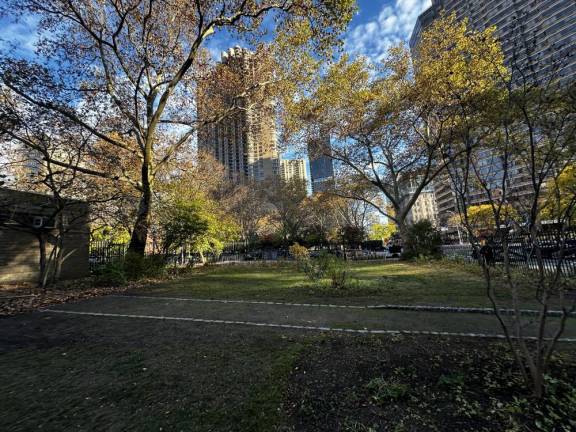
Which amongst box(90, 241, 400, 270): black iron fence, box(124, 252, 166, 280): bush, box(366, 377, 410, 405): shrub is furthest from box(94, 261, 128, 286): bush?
box(366, 377, 410, 405): shrub

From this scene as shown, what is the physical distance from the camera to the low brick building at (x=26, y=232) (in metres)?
9.48

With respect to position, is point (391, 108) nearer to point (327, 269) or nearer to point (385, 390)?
point (327, 269)

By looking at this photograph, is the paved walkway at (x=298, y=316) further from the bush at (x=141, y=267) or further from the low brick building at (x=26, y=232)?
the low brick building at (x=26, y=232)

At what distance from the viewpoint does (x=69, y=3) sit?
8742mm

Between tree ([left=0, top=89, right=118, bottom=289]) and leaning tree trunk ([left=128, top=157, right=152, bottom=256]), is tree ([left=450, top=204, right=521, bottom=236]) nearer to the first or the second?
leaning tree trunk ([left=128, top=157, right=152, bottom=256])

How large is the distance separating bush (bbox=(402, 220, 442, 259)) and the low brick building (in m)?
Result: 16.7

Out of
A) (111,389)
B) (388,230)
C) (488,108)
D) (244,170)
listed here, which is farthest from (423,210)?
(111,389)

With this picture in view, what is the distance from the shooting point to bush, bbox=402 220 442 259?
1515cm

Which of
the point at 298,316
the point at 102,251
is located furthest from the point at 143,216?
the point at 298,316

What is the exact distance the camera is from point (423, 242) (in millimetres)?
15570

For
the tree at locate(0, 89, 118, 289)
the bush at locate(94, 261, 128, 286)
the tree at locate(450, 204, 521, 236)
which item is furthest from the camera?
the bush at locate(94, 261, 128, 286)

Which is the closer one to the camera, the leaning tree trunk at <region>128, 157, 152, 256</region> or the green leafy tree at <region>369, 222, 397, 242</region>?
the leaning tree trunk at <region>128, 157, 152, 256</region>

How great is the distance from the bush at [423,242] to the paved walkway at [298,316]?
1159cm

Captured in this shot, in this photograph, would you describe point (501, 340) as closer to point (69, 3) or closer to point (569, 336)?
point (569, 336)
